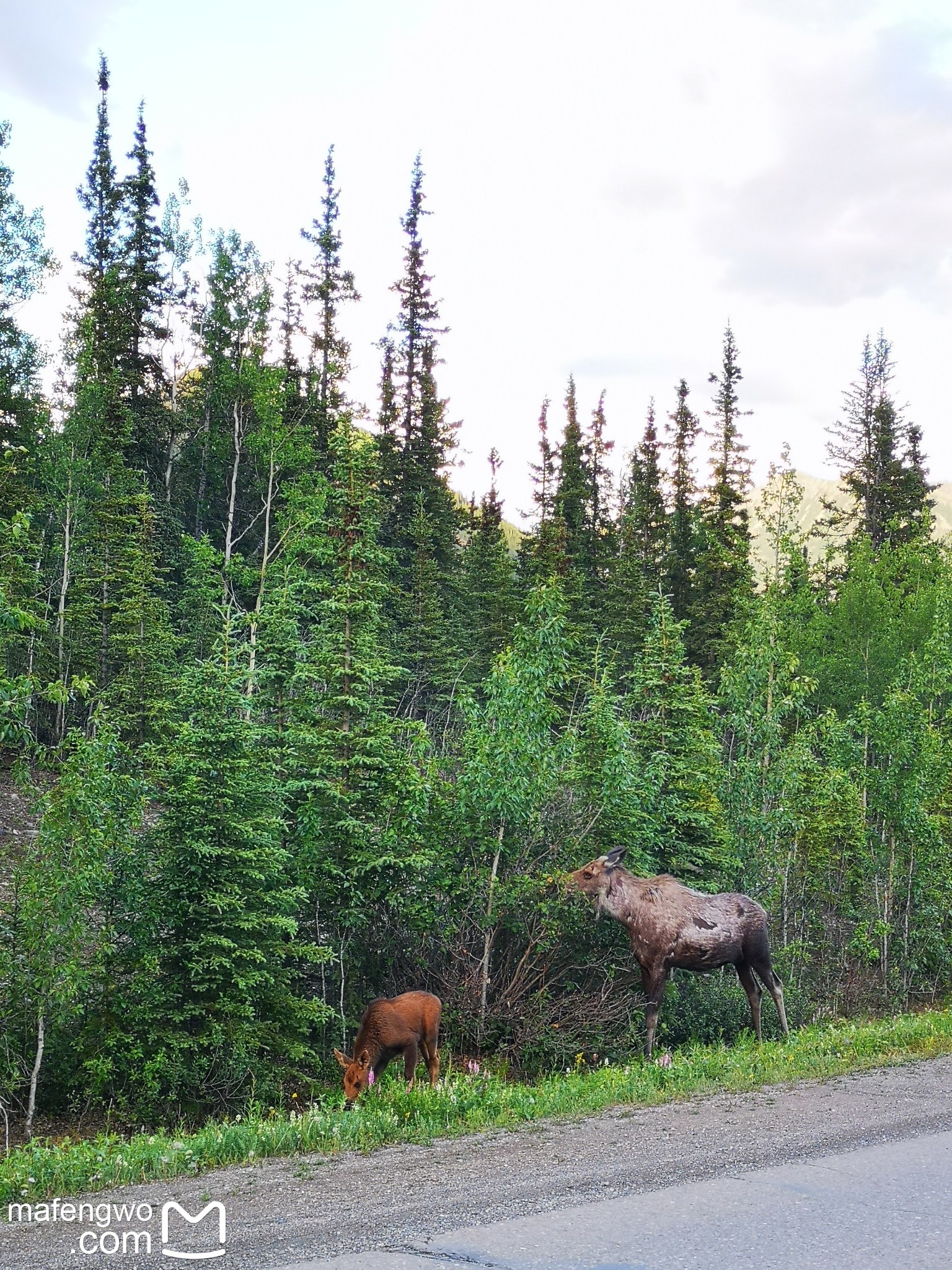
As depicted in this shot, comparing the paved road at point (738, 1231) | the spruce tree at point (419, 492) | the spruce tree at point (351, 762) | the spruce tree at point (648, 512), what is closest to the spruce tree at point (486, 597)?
the spruce tree at point (419, 492)

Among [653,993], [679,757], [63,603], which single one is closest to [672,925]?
[653,993]

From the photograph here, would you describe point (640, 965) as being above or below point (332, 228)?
below

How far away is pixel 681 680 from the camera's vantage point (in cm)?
1831

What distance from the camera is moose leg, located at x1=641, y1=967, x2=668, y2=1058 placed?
43.3 feet

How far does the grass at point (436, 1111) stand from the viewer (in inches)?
253

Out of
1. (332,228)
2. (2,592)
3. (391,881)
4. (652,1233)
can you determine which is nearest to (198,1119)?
(391,881)

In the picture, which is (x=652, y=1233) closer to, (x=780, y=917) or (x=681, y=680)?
(x=681, y=680)

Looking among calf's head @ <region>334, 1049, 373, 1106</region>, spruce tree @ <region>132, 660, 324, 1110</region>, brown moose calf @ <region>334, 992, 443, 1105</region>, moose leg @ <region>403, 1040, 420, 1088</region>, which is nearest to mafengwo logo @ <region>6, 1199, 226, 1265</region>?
calf's head @ <region>334, 1049, 373, 1106</region>

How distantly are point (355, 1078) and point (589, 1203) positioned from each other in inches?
204

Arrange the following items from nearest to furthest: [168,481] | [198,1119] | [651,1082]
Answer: [651,1082]
[198,1119]
[168,481]

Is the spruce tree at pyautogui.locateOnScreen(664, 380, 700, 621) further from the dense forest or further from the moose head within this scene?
the moose head

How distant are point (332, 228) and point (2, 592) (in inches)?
1797

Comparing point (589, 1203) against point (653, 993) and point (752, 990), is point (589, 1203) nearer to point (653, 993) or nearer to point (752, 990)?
point (653, 993)

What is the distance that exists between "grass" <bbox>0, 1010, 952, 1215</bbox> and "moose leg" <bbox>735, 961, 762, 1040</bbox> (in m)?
2.03
